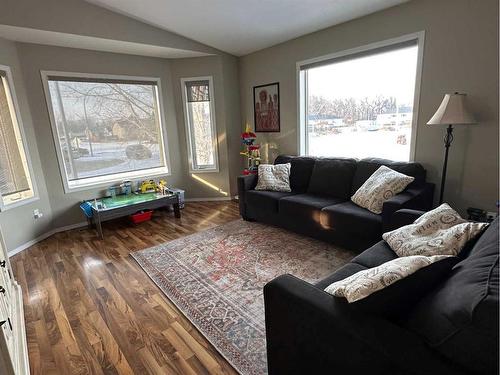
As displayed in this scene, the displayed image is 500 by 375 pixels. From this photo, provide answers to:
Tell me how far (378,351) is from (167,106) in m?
4.59

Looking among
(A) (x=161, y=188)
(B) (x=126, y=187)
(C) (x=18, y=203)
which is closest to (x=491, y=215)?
(A) (x=161, y=188)

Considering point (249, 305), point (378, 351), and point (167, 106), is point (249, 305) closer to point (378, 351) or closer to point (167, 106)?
point (378, 351)

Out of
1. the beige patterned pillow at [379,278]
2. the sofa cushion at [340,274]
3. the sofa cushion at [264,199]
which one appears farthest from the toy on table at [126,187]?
the beige patterned pillow at [379,278]

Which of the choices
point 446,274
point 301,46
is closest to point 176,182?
point 301,46

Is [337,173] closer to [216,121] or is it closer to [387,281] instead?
[216,121]

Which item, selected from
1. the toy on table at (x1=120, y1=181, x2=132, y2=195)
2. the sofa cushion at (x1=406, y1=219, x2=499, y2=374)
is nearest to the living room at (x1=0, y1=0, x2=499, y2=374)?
the sofa cushion at (x1=406, y1=219, x2=499, y2=374)

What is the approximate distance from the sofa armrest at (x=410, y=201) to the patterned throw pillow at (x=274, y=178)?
1426mm

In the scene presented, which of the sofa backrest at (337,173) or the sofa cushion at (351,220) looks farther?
the sofa backrest at (337,173)

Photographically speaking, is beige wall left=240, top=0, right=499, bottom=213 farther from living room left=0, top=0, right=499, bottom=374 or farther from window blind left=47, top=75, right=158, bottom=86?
window blind left=47, top=75, right=158, bottom=86

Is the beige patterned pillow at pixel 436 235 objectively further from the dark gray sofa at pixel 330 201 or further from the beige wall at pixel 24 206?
the beige wall at pixel 24 206

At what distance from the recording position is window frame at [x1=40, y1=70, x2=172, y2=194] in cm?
364

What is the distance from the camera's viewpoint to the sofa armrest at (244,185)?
3.82 meters

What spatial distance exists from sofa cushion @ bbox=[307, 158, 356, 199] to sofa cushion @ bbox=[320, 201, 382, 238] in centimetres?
36

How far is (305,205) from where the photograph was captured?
310 cm
